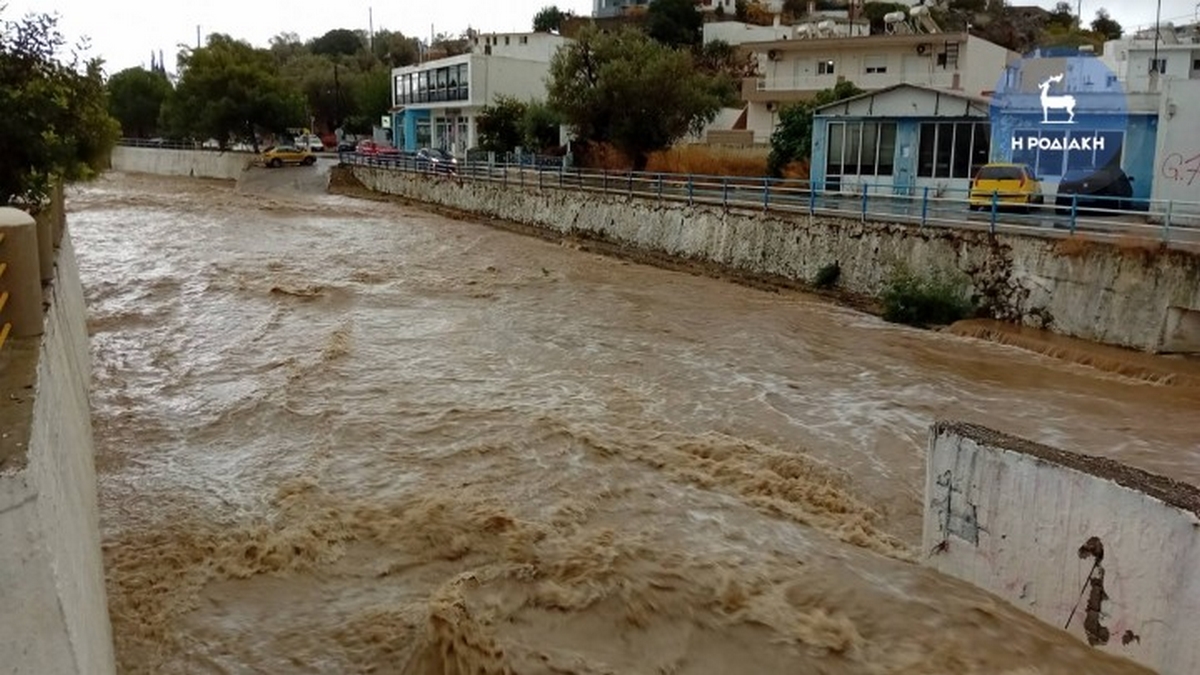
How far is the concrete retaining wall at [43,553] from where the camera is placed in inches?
157

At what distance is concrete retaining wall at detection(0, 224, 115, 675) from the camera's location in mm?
3994

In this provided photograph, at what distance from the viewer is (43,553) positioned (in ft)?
13.3

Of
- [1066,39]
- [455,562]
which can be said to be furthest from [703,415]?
[1066,39]

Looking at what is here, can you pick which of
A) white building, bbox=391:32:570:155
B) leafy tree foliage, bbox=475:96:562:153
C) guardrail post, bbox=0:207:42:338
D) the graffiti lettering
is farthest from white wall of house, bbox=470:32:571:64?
guardrail post, bbox=0:207:42:338

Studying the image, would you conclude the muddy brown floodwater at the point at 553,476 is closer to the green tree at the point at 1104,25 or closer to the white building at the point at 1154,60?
the white building at the point at 1154,60

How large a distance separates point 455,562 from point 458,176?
1288 inches

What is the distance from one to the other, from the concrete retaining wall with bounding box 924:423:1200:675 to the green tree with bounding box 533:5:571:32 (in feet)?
302

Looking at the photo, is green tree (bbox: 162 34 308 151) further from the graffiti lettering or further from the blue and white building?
the graffiti lettering

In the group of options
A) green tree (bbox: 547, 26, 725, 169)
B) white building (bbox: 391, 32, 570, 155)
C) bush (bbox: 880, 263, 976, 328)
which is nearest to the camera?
bush (bbox: 880, 263, 976, 328)

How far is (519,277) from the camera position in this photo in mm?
23422

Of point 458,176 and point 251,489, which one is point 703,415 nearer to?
point 251,489

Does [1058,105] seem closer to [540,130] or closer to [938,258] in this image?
[938,258]

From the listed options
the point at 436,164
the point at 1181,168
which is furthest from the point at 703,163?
the point at 1181,168

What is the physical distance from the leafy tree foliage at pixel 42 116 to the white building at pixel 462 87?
39156 mm
